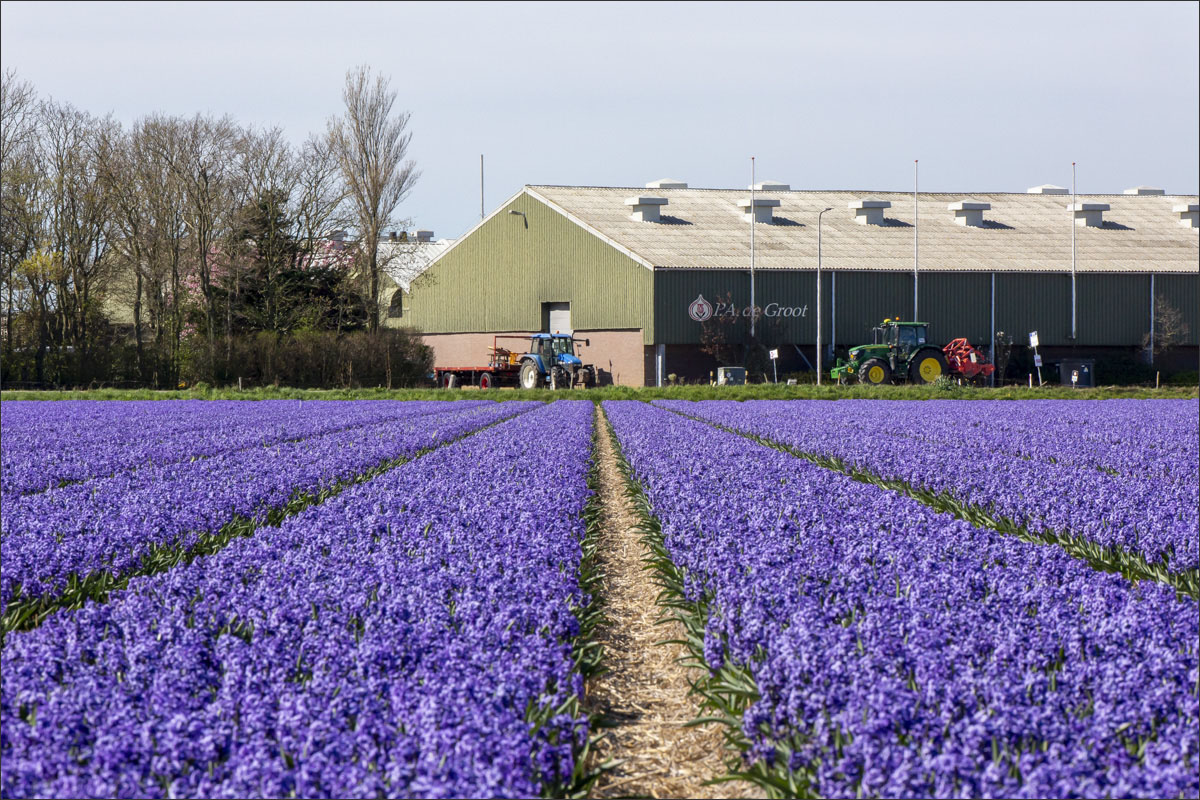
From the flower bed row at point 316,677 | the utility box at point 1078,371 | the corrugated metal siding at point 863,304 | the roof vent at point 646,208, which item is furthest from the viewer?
the roof vent at point 646,208

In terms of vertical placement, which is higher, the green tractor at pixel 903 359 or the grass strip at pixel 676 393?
the green tractor at pixel 903 359

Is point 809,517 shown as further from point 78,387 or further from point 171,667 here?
point 78,387

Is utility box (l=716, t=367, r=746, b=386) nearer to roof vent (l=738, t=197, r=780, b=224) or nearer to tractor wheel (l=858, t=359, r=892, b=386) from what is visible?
tractor wheel (l=858, t=359, r=892, b=386)

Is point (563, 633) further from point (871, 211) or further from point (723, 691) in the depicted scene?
point (871, 211)

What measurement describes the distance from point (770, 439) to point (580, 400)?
63.2 ft

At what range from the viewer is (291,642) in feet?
18.0

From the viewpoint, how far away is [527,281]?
5459cm

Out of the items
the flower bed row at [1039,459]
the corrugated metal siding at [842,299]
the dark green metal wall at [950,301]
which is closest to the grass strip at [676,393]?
the corrugated metal siding at [842,299]

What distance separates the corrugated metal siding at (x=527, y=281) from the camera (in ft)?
165

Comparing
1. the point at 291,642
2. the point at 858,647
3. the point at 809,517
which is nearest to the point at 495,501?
the point at 809,517

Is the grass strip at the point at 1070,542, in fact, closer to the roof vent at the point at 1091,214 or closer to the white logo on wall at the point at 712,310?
the white logo on wall at the point at 712,310

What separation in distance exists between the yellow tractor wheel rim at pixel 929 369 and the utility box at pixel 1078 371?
9.93 metres

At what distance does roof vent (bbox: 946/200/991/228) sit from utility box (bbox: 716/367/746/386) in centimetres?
1960

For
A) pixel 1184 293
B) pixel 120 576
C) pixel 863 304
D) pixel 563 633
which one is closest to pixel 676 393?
pixel 863 304
